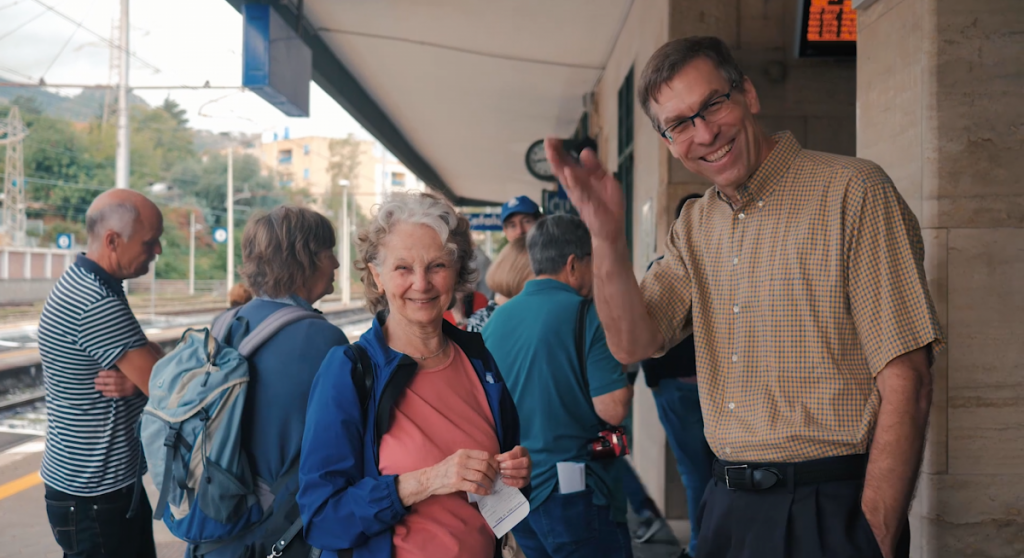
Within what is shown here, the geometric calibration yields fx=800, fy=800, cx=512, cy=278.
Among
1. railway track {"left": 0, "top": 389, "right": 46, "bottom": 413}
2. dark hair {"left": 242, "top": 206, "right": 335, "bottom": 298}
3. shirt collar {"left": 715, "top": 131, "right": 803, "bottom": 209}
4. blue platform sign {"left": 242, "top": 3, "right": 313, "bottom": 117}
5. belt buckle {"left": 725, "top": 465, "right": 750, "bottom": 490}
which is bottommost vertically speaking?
railway track {"left": 0, "top": 389, "right": 46, "bottom": 413}

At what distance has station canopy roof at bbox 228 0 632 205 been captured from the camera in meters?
7.11

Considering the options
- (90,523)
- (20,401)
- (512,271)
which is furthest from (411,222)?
(20,401)

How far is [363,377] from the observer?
184 centimetres

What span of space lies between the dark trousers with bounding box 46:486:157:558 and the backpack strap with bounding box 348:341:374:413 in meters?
1.61

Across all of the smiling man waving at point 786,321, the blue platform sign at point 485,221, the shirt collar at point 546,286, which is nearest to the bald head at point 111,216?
the shirt collar at point 546,286

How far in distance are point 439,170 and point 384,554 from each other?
60.4ft

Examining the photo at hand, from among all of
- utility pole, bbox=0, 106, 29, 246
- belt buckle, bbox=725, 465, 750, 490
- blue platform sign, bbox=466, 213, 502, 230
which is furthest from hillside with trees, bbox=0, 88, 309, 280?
belt buckle, bbox=725, 465, 750, 490

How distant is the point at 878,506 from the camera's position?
5.46 ft

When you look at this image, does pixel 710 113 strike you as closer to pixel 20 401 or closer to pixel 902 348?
pixel 902 348

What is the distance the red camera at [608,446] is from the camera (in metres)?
2.83

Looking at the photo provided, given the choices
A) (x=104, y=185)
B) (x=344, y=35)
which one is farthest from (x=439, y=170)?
(x=104, y=185)

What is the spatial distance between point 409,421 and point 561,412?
3.49ft

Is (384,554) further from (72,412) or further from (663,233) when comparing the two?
(663,233)

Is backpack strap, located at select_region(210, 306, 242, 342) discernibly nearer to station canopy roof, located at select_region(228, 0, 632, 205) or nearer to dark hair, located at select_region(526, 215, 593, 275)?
dark hair, located at select_region(526, 215, 593, 275)
